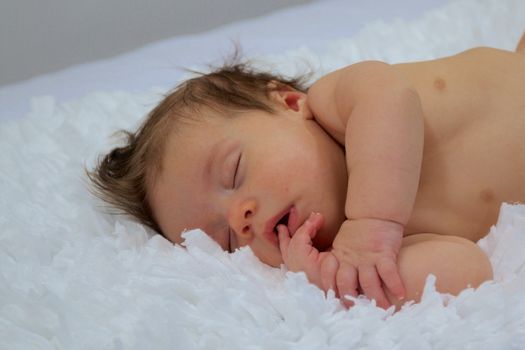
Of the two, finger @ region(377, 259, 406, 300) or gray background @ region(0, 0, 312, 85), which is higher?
gray background @ region(0, 0, 312, 85)

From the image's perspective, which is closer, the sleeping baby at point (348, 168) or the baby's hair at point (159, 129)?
the sleeping baby at point (348, 168)

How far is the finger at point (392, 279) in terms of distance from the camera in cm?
86

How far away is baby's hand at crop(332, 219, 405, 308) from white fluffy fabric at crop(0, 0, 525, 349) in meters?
0.03

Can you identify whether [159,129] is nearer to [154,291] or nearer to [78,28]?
[154,291]

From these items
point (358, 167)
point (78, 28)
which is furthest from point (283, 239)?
point (78, 28)

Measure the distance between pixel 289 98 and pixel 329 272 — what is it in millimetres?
369

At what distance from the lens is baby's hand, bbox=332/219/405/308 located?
86cm

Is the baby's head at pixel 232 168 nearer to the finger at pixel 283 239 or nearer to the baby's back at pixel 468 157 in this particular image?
the finger at pixel 283 239

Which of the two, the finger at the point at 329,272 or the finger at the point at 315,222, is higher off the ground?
the finger at the point at 315,222

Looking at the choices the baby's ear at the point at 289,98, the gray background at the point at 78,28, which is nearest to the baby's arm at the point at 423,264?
the baby's ear at the point at 289,98

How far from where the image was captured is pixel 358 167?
0.95m

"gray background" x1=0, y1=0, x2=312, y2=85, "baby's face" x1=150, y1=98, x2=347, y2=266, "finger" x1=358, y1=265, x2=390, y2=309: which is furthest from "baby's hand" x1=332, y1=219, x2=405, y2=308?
"gray background" x1=0, y1=0, x2=312, y2=85

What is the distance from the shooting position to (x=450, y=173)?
3.44 feet

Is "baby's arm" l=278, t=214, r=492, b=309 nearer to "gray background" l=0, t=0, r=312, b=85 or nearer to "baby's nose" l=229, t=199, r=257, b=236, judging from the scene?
"baby's nose" l=229, t=199, r=257, b=236
